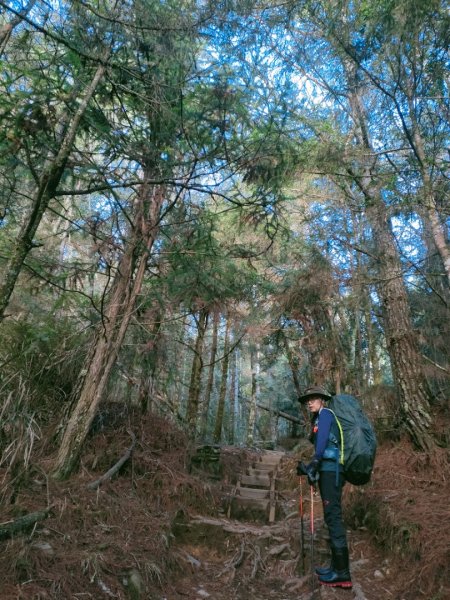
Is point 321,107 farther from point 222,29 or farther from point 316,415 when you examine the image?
point 316,415

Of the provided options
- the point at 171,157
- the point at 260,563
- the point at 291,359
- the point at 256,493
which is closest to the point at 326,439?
the point at 260,563

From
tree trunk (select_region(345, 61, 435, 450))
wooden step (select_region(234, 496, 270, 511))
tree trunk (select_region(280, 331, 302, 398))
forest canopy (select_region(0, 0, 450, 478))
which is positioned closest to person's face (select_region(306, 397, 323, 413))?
forest canopy (select_region(0, 0, 450, 478))

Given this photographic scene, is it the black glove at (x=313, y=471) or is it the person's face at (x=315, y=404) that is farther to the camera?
the person's face at (x=315, y=404)

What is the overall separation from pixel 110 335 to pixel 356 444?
366cm

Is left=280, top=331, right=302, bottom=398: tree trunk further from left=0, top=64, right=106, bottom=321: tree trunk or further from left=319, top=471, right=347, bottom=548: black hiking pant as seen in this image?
left=0, top=64, right=106, bottom=321: tree trunk

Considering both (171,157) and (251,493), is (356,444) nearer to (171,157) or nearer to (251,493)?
(251,493)

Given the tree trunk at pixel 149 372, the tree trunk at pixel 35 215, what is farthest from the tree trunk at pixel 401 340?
the tree trunk at pixel 35 215

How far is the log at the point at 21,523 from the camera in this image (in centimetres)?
325

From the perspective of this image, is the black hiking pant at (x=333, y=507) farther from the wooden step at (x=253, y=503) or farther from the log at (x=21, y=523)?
the log at (x=21, y=523)

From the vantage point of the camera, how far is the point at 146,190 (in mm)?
6352

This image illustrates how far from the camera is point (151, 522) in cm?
479

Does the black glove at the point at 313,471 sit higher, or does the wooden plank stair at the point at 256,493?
the black glove at the point at 313,471

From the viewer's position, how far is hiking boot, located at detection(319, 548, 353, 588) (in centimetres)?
420

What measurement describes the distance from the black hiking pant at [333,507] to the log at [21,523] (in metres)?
3.04
